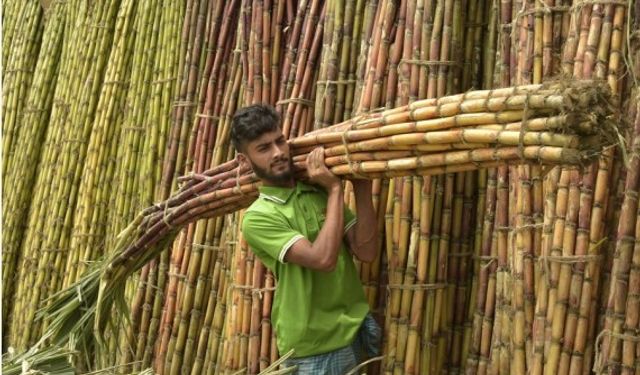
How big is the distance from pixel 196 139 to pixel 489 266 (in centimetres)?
185

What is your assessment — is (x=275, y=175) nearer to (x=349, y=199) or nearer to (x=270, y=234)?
(x=270, y=234)

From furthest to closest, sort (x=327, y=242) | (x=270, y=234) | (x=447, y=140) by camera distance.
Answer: (x=270, y=234) < (x=327, y=242) < (x=447, y=140)

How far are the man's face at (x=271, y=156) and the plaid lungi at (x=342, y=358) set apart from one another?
58cm

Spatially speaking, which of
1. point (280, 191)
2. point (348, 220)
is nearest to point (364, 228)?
point (348, 220)

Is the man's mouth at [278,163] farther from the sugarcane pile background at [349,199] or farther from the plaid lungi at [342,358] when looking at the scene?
the plaid lungi at [342,358]

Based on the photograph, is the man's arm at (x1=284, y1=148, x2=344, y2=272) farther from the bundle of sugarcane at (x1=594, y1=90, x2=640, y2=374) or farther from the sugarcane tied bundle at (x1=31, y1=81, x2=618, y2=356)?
the bundle of sugarcane at (x1=594, y1=90, x2=640, y2=374)

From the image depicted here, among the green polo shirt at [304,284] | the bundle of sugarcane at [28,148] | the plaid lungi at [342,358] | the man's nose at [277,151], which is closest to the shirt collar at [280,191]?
the green polo shirt at [304,284]

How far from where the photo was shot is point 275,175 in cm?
287

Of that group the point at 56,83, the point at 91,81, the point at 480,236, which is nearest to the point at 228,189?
the point at 480,236

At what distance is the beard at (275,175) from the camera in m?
2.87

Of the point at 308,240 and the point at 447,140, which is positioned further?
the point at 308,240

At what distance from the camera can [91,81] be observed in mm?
5297

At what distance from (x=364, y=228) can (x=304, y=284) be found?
272 millimetres

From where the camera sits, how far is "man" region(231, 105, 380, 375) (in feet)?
9.23
